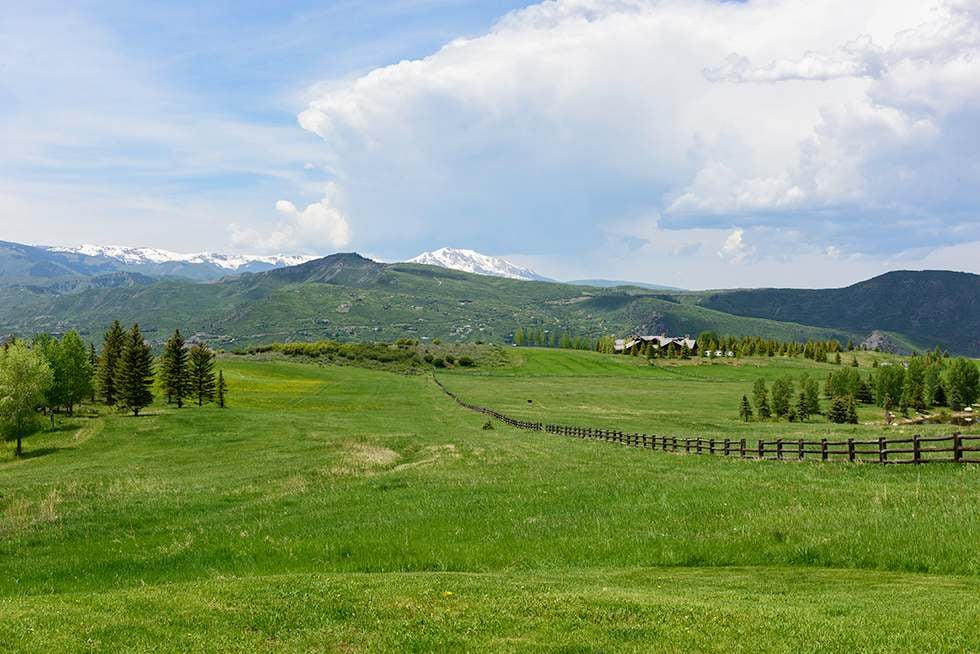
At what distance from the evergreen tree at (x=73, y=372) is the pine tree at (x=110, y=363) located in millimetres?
3331

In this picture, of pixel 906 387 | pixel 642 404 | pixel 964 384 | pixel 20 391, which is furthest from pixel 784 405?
pixel 20 391

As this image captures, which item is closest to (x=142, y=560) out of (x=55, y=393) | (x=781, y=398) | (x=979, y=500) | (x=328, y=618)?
(x=328, y=618)

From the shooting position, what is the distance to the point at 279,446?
67.1m

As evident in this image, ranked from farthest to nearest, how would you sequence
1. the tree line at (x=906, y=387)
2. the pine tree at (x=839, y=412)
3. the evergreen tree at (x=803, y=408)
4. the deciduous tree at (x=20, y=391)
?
the tree line at (x=906, y=387) < the evergreen tree at (x=803, y=408) < the pine tree at (x=839, y=412) < the deciduous tree at (x=20, y=391)

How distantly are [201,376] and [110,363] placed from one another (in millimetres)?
13873

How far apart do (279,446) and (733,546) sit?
54.2m

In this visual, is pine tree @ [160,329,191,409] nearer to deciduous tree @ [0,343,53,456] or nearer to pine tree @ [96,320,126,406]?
pine tree @ [96,320,126,406]

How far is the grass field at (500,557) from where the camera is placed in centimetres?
1280

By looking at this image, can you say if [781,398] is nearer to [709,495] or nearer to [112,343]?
[709,495]

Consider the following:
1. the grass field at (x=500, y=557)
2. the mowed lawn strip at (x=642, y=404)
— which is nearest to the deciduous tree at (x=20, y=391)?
the grass field at (x=500, y=557)

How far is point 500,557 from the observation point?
71.3ft

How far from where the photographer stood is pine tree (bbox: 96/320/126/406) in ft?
363

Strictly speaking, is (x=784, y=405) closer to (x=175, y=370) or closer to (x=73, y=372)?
(x=175, y=370)

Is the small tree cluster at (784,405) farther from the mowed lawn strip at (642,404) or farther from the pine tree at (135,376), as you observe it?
the pine tree at (135,376)
